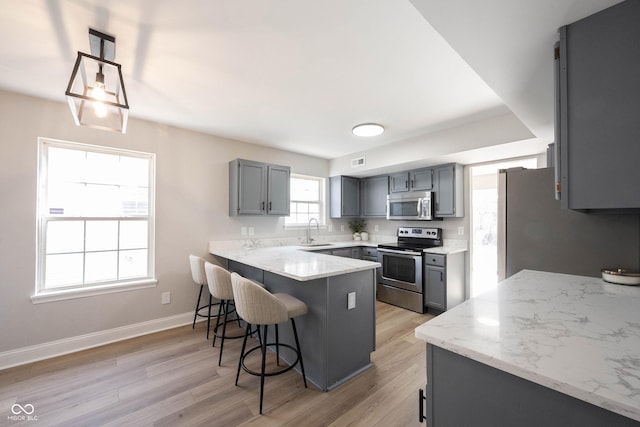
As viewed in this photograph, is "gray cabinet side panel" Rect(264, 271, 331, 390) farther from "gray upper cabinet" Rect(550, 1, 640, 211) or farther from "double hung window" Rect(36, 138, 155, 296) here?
"double hung window" Rect(36, 138, 155, 296)

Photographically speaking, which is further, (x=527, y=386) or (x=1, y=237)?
(x=1, y=237)

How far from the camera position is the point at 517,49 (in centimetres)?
136

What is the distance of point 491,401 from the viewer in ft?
2.55

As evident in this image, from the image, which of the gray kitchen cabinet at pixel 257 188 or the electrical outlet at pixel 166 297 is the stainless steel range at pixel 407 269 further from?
the electrical outlet at pixel 166 297

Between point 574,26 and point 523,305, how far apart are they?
1262 millimetres

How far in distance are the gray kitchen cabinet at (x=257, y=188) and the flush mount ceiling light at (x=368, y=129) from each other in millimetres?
1307

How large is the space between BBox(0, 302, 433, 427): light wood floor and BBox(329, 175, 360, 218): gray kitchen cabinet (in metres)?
2.68

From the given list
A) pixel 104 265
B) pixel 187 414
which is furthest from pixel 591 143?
pixel 104 265

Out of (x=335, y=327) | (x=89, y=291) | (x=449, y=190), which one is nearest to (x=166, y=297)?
(x=89, y=291)

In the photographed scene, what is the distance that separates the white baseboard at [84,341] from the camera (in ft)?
7.82

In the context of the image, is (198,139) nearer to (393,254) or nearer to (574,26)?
(393,254)

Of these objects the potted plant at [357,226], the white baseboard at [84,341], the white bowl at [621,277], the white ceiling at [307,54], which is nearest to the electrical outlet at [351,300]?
the white bowl at [621,277]

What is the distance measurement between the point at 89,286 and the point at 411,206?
4317mm
